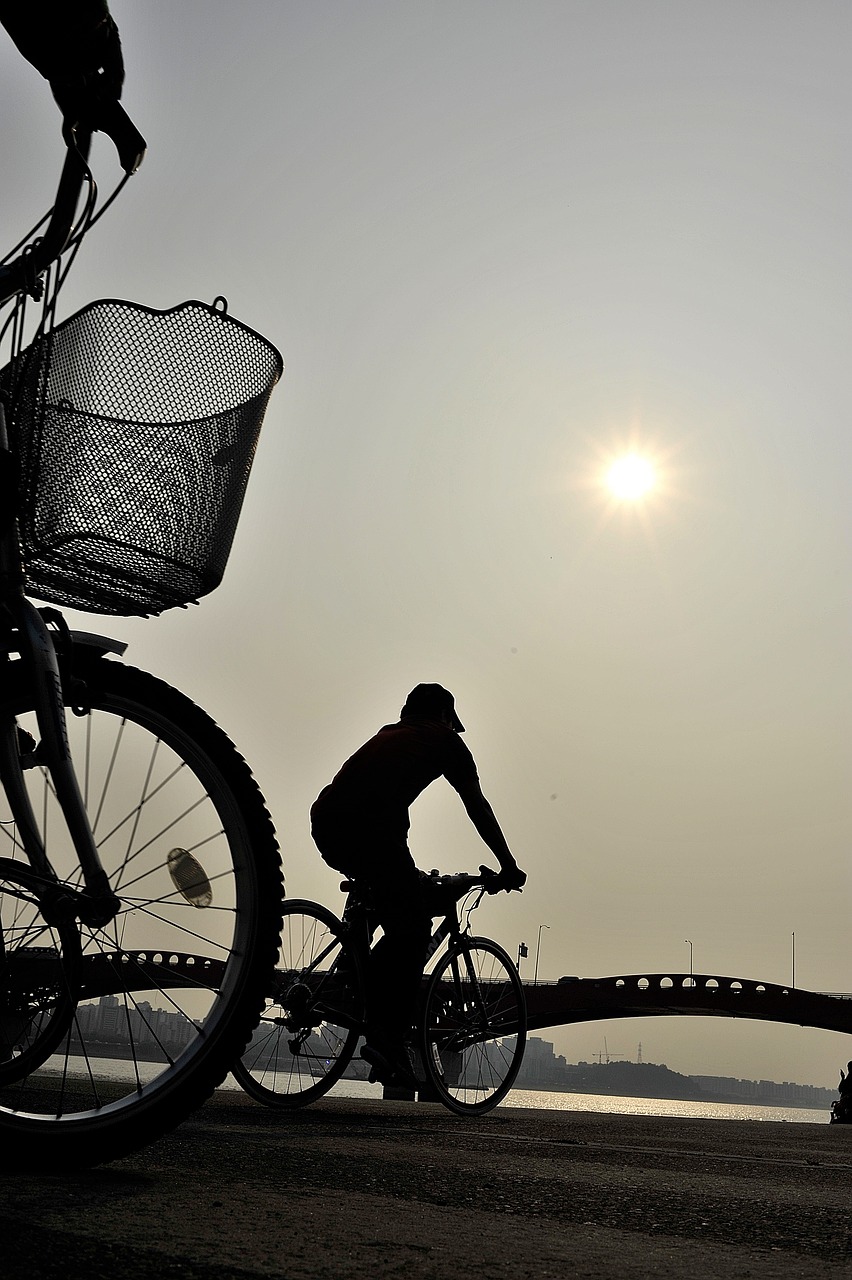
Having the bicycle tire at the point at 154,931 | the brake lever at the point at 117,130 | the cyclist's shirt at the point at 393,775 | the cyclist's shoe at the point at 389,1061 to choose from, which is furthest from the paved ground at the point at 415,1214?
the brake lever at the point at 117,130

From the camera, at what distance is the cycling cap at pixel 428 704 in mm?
4910

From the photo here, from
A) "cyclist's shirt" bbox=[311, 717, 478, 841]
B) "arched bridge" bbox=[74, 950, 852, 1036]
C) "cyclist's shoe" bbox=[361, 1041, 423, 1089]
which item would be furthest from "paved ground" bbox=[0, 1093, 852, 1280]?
"arched bridge" bbox=[74, 950, 852, 1036]

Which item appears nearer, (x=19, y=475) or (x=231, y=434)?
(x=19, y=475)

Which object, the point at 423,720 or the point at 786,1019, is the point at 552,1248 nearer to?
the point at 423,720

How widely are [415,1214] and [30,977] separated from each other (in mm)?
1060

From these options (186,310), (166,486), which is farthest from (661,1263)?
(186,310)

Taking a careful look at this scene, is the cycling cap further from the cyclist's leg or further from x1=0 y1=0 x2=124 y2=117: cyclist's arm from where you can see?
x1=0 y1=0 x2=124 y2=117: cyclist's arm

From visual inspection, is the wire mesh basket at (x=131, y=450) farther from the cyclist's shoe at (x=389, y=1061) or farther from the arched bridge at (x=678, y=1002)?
the arched bridge at (x=678, y=1002)

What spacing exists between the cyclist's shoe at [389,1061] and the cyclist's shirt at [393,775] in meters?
0.85

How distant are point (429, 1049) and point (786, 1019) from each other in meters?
40.1

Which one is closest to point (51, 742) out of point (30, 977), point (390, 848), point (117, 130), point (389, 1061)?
point (30, 977)

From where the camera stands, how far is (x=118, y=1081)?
2.48 meters

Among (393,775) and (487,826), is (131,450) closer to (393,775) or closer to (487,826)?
(393,775)

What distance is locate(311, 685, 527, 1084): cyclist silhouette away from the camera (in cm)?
443
